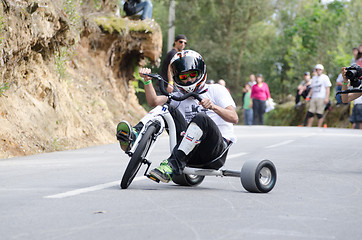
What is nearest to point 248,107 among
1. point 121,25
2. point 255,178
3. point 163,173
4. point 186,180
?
point 121,25

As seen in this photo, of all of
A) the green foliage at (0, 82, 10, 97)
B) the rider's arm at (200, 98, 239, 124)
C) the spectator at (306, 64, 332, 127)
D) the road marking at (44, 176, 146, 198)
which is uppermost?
the rider's arm at (200, 98, 239, 124)

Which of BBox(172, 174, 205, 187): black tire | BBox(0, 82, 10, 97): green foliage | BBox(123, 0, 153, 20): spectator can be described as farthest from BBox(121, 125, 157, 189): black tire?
BBox(123, 0, 153, 20): spectator

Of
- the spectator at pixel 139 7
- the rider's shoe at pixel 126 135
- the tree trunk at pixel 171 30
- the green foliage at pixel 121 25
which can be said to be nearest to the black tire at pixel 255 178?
the rider's shoe at pixel 126 135

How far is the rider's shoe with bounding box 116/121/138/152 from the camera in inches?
114

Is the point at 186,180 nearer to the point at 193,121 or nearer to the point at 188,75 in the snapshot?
the point at 193,121

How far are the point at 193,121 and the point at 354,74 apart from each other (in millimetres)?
2439

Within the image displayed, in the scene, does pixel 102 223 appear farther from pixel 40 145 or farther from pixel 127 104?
pixel 127 104

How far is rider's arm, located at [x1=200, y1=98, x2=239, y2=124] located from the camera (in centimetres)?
681

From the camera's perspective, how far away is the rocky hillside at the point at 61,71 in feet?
40.7

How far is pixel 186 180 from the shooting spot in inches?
297

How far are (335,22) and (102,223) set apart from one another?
40.9m

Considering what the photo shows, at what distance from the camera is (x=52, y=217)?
212 inches

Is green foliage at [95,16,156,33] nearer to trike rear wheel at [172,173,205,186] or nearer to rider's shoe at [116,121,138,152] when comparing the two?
trike rear wheel at [172,173,205,186]

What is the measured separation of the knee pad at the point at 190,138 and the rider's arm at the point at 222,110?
23 cm
